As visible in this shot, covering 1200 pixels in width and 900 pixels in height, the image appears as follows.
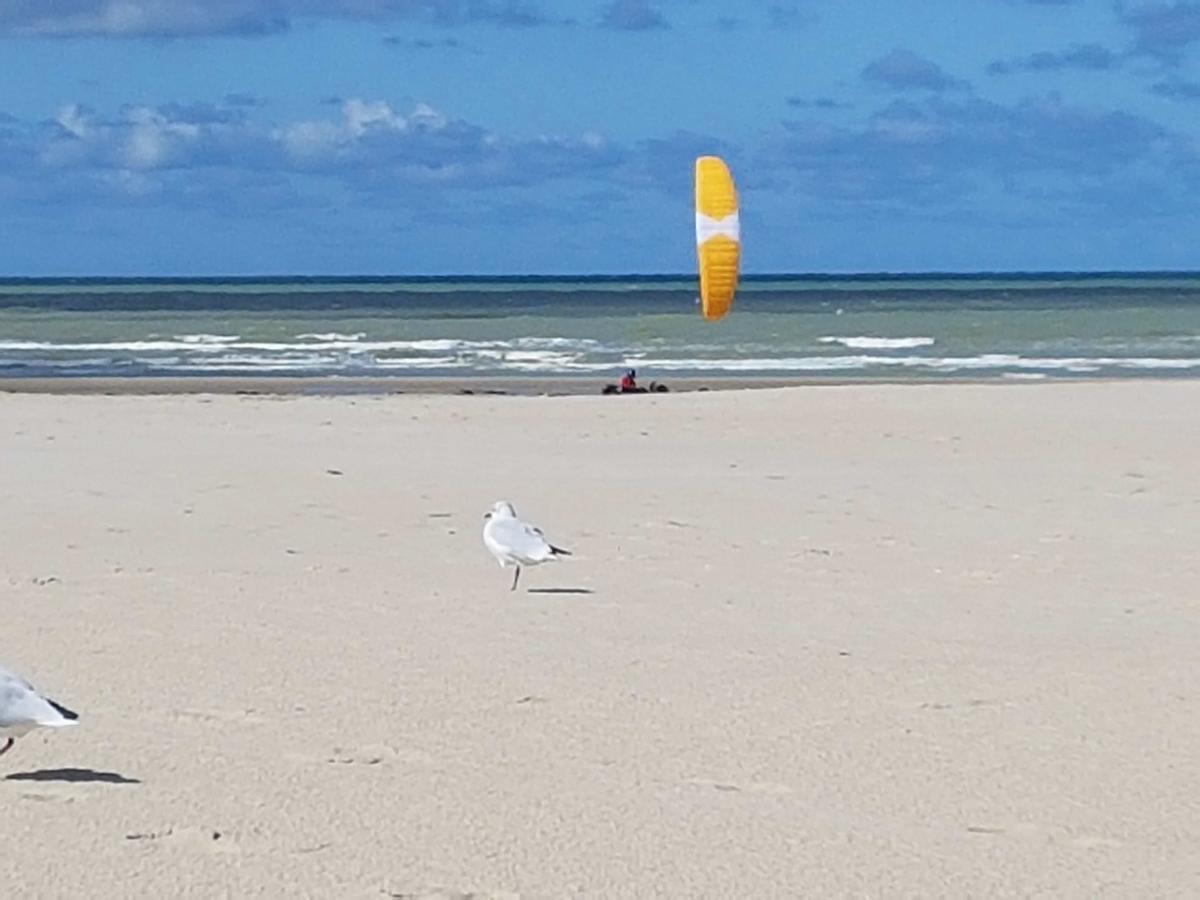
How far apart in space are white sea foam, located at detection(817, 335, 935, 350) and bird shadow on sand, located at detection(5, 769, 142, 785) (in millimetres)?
36130

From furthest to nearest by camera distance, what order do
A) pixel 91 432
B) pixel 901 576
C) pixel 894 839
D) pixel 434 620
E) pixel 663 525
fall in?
pixel 91 432, pixel 663 525, pixel 901 576, pixel 434 620, pixel 894 839

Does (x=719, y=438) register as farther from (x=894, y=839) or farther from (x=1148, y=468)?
(x=894, y=839)

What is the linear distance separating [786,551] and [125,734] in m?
4.71

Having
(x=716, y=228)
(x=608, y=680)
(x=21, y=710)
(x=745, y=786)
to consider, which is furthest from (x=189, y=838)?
(x=716, y=228)

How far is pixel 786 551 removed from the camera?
33.6ft

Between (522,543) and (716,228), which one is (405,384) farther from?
(522,543)

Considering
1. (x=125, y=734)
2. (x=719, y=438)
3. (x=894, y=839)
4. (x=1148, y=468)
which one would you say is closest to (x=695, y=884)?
(x=894, y=839)

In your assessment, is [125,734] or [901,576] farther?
[901,576]

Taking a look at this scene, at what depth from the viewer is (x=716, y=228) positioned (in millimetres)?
21312

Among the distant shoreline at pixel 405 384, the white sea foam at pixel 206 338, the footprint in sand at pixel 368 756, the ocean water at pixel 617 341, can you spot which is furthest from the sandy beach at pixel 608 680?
the white sea foam at pixel 206 338

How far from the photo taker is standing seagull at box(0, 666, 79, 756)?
5340 mm

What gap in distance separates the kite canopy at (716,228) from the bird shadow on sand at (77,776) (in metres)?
16.1

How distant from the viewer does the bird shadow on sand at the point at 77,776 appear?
18.1 ft

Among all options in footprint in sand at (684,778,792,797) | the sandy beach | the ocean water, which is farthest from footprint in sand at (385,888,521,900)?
the ocean water
